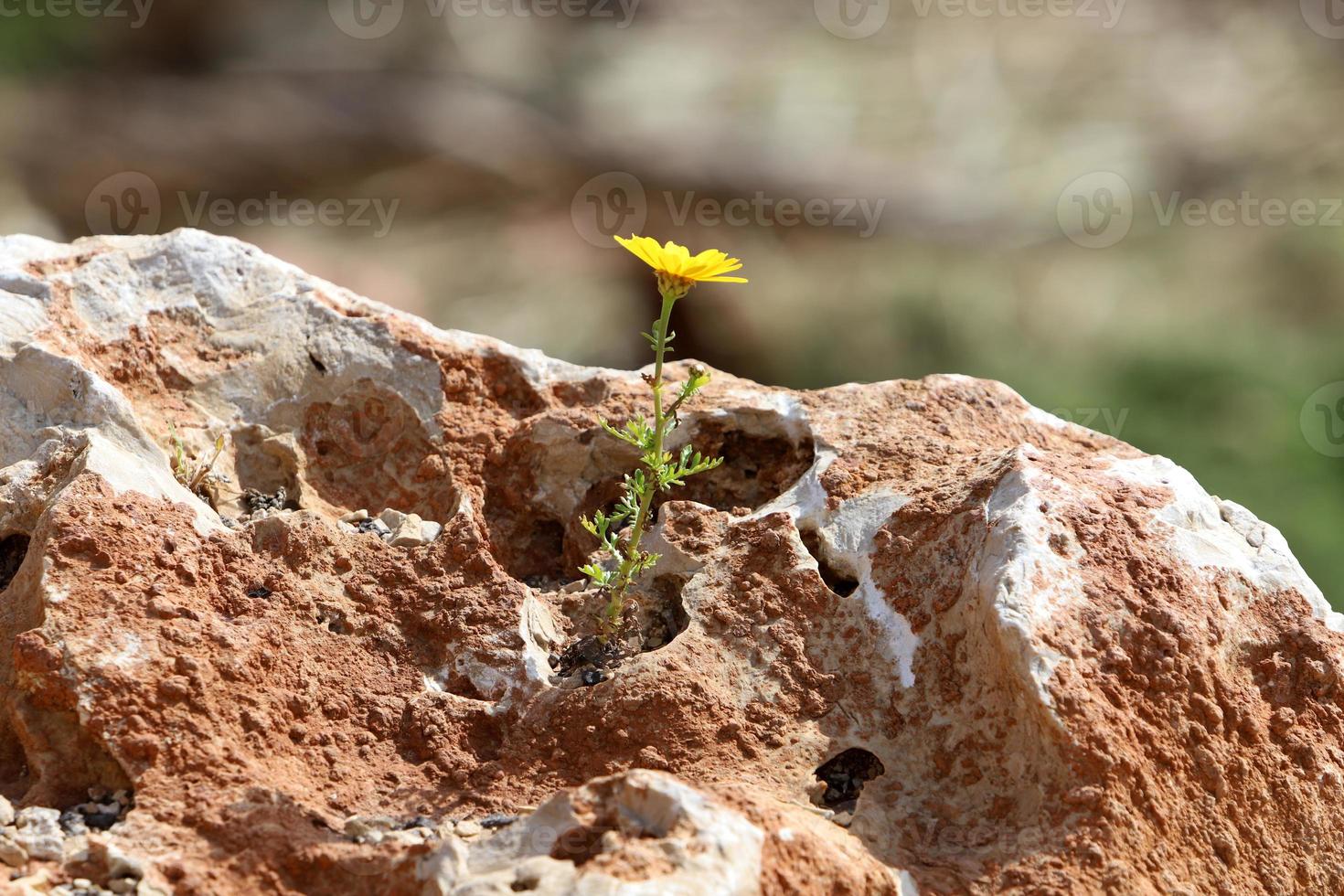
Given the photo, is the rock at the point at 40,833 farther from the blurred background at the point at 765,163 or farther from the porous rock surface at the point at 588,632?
the blurred background at the point at 765,163

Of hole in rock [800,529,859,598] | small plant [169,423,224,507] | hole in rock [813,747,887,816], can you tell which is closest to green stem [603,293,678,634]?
hole in rock [800,529,859,598]

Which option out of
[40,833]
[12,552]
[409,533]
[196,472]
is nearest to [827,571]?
[409,533]

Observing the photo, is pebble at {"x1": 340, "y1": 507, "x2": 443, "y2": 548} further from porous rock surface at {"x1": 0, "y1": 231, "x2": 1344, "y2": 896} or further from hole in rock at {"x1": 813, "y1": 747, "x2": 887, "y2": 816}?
hole in rock at {"x1": 813, "y1": 747, "x2": 887, "y2": 816}

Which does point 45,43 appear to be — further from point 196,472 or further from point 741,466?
point 741,466

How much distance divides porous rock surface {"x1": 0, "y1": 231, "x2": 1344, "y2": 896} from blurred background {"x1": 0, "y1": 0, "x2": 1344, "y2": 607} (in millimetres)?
4785

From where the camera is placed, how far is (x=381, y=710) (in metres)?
2.77

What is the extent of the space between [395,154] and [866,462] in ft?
21.7

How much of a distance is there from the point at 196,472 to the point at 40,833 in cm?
105

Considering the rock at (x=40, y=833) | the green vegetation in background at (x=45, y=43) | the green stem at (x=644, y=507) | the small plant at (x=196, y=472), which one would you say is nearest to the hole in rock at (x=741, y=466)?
the green stem at (x=644, y=507)

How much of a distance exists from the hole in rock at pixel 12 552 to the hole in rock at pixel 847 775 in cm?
175

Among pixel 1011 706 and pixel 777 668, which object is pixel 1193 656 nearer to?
pixel 1011 706

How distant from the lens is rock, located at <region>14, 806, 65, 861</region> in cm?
229

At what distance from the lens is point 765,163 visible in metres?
8.98

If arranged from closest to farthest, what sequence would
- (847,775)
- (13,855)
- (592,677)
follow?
(13,855) → (847,775) → (592,677)
